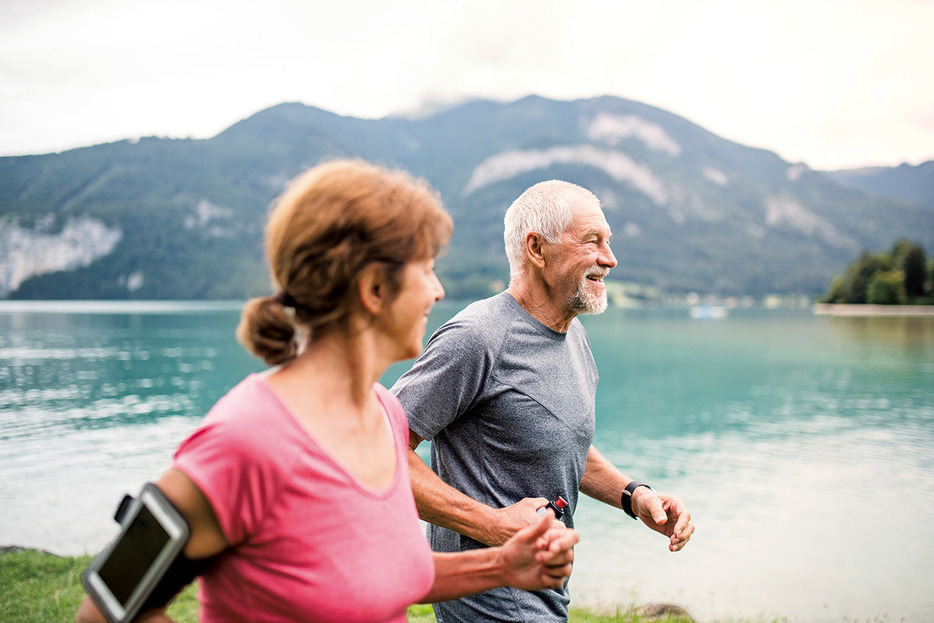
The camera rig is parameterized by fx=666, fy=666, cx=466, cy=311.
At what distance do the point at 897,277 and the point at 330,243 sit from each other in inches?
4506

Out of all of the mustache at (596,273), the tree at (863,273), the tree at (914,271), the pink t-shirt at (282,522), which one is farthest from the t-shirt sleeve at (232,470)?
the tree at (863,273)

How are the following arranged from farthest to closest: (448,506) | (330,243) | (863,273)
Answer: (863,273) < (448,506) < (330,243)

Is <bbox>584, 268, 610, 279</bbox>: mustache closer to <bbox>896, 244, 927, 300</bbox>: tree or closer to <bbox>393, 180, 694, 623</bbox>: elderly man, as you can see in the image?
<bbox>393, 180, 694, 623</bbox>: elderly man

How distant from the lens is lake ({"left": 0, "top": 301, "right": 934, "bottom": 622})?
1122 cm

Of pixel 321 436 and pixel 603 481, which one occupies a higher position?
pixel 321 436

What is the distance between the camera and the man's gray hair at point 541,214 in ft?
8.96

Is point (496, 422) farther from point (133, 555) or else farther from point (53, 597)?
point (53, 597)

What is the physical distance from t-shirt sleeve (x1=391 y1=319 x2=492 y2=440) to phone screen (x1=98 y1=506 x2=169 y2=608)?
1.29 m

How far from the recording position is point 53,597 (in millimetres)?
6465

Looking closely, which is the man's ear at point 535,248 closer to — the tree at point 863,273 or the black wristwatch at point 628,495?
the black wristwatch at point 628,495

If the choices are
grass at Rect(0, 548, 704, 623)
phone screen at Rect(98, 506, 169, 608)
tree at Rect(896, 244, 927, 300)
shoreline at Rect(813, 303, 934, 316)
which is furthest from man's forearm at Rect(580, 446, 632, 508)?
tree at Rect(896, 244, 927, 300)

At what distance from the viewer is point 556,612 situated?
251cm

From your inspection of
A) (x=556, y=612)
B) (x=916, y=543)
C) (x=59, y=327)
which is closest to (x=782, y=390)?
(x=916, y=543)

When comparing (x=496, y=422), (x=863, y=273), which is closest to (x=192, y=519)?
(x=496, y=422)
